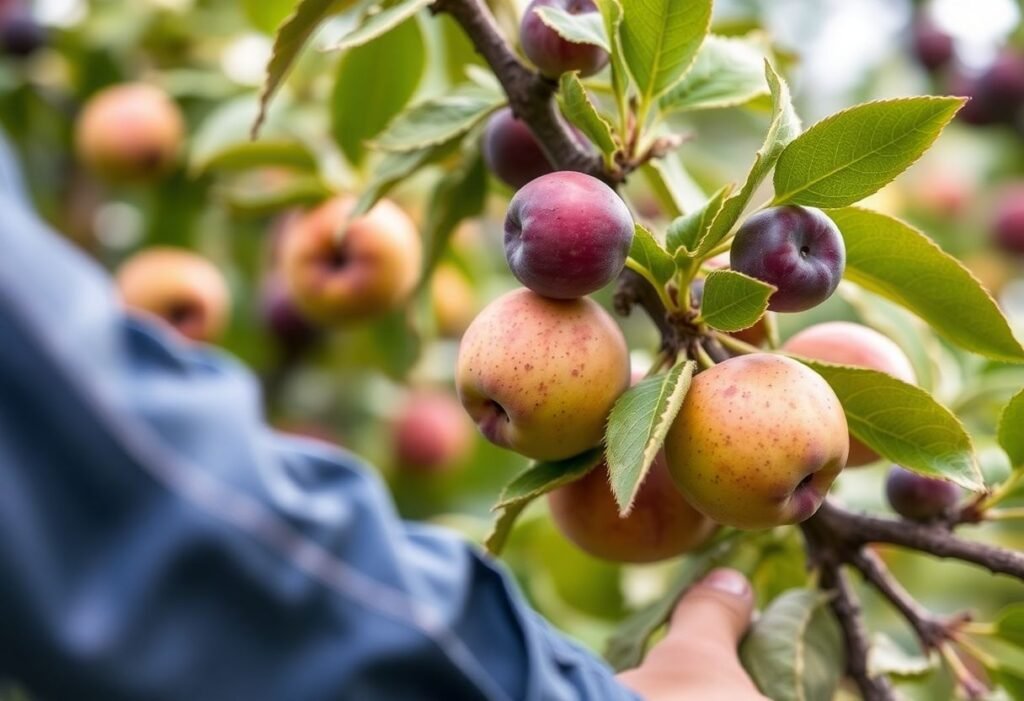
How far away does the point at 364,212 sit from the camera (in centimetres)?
103

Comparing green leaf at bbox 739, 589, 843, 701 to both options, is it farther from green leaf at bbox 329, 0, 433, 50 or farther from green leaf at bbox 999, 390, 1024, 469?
green leaf at bbox 329, 0, 433, 50

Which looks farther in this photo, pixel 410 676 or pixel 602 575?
pixel 602 575

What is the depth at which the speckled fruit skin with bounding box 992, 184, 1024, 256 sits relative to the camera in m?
2.24

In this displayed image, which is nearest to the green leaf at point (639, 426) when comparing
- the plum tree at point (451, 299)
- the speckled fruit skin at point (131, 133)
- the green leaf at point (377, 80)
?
the green leaf at point (377, 80)

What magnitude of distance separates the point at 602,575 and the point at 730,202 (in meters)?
0.70

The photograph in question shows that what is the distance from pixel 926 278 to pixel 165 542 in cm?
54

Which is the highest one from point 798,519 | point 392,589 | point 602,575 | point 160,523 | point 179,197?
point 160,523

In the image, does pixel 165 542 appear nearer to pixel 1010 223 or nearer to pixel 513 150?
pixel 513 150

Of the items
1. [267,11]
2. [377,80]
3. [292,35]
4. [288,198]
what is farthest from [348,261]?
[292,35]

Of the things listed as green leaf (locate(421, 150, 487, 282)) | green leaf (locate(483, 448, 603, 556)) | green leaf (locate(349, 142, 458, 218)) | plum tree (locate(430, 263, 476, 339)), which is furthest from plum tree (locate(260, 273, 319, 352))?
green leaf (locate(483, 448, 603, 556))

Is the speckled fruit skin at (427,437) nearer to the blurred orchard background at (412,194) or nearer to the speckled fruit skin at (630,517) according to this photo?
the blurred orchard background at (412,194)

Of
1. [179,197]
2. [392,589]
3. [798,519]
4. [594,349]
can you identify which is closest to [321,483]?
[392,589]

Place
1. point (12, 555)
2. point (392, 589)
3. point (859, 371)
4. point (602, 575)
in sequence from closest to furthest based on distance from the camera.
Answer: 1. point (12, 555)
2. point (392, 589)
3. point (859, 371)
4. point (602, 575)

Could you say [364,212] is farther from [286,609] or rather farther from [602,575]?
[602,575]
